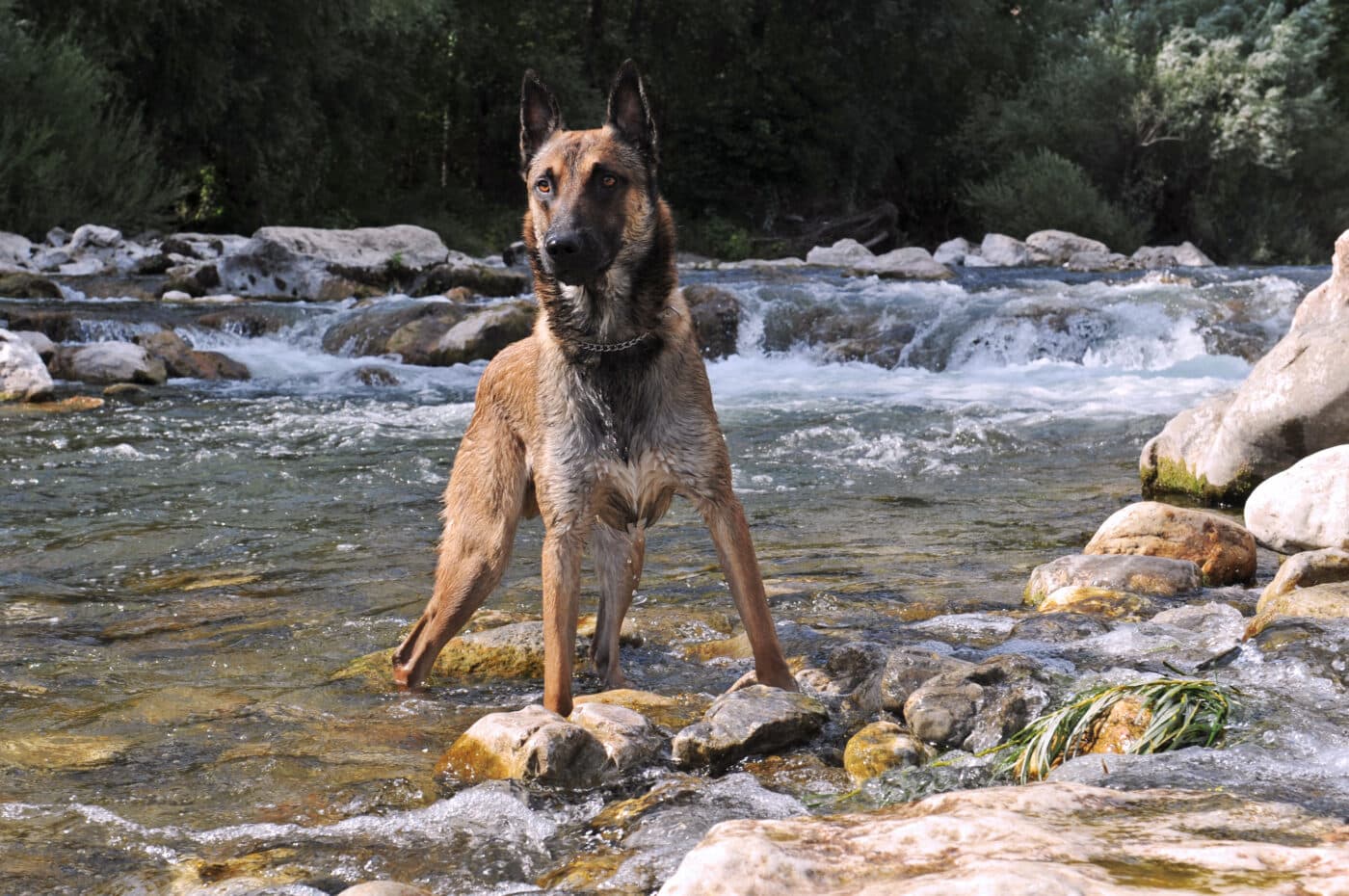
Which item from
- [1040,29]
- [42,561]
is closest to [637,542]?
[42,561]

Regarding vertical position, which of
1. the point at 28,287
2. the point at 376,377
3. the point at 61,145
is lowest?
the point at 376,377

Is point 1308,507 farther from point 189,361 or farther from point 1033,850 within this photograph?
point 189,361

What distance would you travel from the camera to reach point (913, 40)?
4203cm

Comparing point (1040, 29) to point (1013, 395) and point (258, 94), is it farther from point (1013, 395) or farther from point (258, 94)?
point (1013, 395)

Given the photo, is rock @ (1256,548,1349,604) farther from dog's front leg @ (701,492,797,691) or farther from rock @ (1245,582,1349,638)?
dog's front leg @ (701,492,797,691)

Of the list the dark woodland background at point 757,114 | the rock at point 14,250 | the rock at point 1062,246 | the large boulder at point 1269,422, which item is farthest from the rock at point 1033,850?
the rock at point 1062,246

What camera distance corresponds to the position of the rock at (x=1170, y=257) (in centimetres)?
3303

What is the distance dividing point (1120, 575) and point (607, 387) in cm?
296

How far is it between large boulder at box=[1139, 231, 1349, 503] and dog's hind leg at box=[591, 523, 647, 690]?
4.96 meters

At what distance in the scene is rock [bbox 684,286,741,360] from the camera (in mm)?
20000

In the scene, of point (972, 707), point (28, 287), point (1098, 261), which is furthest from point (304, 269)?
point (972, 707)

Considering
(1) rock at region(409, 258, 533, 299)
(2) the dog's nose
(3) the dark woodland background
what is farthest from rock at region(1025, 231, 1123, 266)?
(2) the dog's nose

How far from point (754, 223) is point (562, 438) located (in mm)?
38176

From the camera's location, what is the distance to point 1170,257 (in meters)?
33.7
